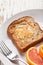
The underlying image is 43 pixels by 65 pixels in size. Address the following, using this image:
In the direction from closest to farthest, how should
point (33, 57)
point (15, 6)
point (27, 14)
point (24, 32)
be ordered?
1. point (33, 57)
2. point (24, 32)
3. point (27, 14)
4. point (15, 6)

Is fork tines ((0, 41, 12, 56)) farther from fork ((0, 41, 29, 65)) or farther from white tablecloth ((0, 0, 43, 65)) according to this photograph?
white tablecloth ((0, 0, 43, 65))

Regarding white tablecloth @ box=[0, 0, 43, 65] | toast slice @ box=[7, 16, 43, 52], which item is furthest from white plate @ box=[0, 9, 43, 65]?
white tablecloth @ box=[0, 0, 43, 65]

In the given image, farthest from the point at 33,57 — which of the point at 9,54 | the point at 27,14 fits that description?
the point at 27,14

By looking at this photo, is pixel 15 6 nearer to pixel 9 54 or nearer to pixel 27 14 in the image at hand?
pixel 27 14

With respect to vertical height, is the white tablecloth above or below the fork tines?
above

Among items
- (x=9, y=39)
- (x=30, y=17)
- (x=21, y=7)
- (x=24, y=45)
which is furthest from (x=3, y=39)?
(x=21, y=7)

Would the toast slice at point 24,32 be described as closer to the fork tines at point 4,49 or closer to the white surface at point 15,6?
the fork tines at point 4,49
